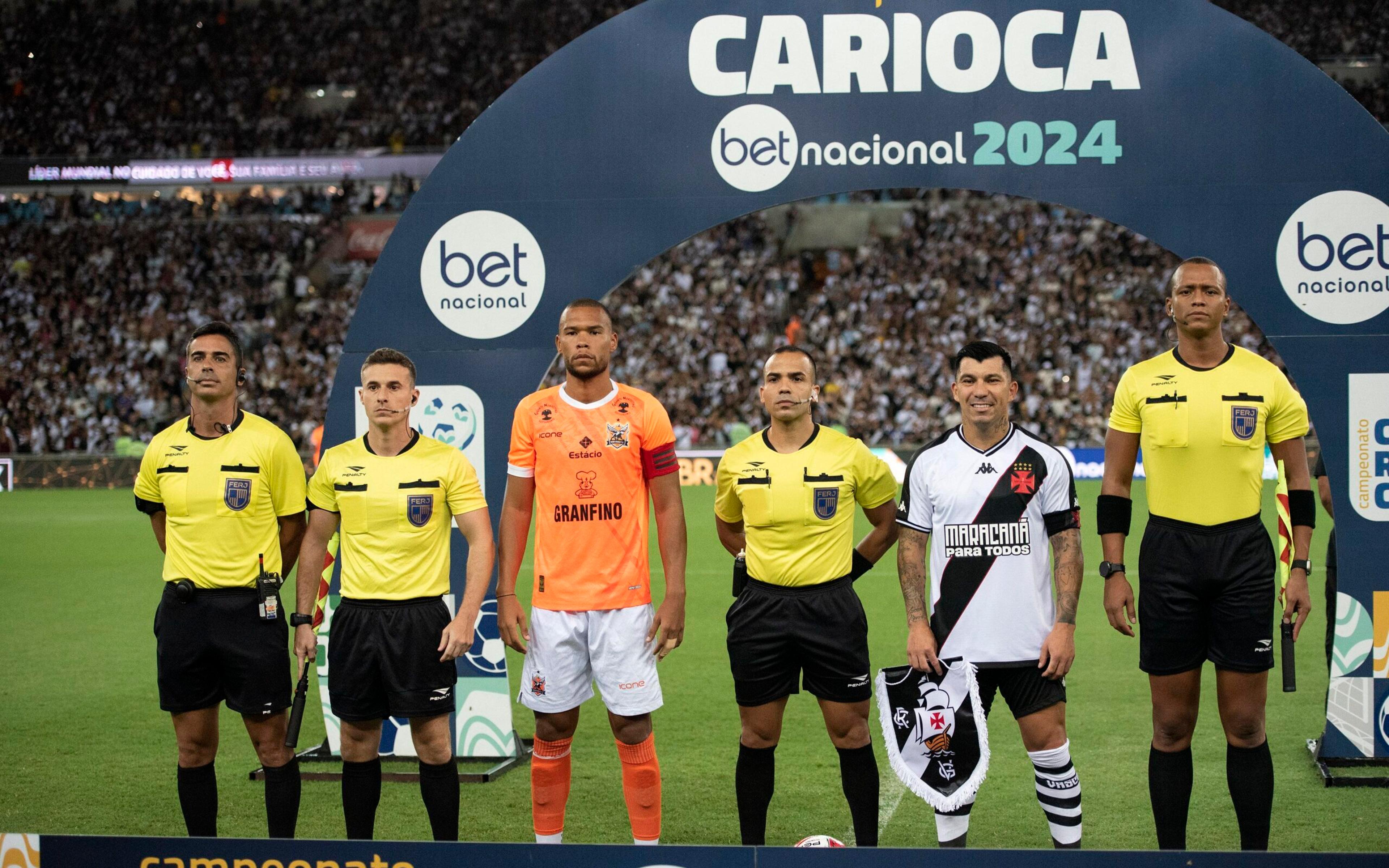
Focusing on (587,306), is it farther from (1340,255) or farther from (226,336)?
(1340,255)

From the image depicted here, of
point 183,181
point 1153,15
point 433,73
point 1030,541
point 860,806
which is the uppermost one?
point 433,73

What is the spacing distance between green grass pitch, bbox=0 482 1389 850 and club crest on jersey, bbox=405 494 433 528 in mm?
1475

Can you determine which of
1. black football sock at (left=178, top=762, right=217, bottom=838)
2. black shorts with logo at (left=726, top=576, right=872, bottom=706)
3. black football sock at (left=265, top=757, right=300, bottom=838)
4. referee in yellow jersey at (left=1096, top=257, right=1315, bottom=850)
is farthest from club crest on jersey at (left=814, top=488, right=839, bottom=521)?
black football sock at (left=178, top=762, right=217, bottom=838)

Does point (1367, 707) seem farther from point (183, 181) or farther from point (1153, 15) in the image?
point (183, 181)

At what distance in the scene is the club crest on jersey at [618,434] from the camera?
439 centimetres

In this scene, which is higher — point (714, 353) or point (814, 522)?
point (714, 353)

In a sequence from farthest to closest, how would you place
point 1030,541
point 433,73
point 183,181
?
point 433,73 < point 183,181 < point 1030,541

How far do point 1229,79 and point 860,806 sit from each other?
3614mm

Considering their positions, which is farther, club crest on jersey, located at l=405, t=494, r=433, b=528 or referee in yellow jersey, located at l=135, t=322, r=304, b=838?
referee in yellow jersey, located at l=135, t=322, r=304, b=838

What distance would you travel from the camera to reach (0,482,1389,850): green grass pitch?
16.8ft

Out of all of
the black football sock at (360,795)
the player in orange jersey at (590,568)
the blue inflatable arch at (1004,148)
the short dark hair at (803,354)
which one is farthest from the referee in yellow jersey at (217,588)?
the short dark hair at (803,354)

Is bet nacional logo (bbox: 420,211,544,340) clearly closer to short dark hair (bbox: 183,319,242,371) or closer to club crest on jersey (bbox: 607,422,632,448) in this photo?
short dark hair (bbox: 183,319,242,371)

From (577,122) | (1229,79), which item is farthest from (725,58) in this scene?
(1229,79)

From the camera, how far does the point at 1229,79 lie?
17.8ft
